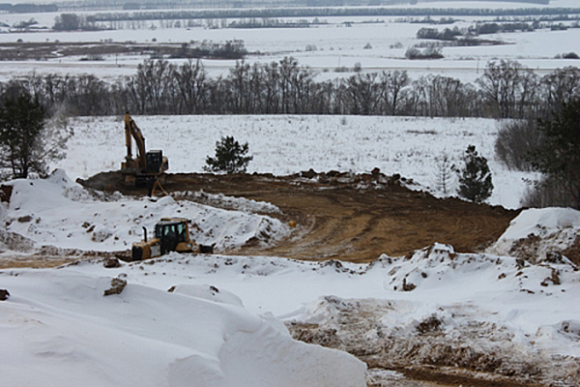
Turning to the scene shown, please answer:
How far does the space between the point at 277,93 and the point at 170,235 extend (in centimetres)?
5469

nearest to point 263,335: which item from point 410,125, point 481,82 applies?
point 410,125

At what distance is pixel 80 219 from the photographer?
71.4 feet

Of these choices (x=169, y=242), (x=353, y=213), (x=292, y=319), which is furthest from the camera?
(x=353, y=213)

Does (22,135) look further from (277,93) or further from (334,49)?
(334,49)

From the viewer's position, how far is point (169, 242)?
1711 cm

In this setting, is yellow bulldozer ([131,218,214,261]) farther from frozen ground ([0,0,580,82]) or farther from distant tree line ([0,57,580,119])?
frozen ground ([0,0,580,82])

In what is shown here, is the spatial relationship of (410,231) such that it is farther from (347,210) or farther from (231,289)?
(231,289)

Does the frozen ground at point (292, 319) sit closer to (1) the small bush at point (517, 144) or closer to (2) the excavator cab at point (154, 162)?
(2) the excavator cab at point (154, 162)

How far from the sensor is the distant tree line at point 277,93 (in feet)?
206

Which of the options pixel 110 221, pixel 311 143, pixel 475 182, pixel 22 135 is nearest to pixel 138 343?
pixel 110 221

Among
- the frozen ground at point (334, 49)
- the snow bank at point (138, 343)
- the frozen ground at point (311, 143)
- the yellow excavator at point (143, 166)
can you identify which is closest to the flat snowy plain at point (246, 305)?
the snow bank at point (138, 343)

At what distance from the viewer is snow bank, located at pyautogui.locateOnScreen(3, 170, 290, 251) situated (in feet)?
67.1

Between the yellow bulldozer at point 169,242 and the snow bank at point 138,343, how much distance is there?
635cm

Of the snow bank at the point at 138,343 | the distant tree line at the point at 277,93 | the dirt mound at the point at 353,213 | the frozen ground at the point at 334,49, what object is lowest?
the dirt mound at the point at 353,213
